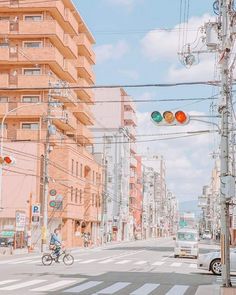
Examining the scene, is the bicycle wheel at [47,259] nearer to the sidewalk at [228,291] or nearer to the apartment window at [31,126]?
the sidewalk at [228,291]

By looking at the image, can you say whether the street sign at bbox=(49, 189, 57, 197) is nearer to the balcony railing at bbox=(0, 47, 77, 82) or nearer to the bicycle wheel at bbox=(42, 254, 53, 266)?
the balcony railing at bbox=(0, 47, 77, 82)

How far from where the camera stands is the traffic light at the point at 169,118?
17172mm

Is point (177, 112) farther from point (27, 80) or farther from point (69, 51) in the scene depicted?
point (69, 51)

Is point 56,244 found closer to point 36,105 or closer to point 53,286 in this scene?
point 53,286

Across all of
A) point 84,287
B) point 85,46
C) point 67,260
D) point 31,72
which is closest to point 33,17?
point 31,72

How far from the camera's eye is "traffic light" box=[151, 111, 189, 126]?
56.3 ft

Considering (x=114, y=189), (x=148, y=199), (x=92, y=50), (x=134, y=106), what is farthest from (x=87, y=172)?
(x=148, y=199)

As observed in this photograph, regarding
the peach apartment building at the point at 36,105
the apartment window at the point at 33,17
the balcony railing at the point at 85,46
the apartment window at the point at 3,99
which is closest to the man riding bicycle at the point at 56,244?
the peach apartment building at the point at 36,105

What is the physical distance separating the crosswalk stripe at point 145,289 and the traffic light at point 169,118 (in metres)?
5.11

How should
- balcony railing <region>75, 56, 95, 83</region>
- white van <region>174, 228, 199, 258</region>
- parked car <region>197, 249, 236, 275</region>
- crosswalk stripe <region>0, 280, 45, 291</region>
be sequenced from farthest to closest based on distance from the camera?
1. balcony railing <region>75, 56, 95, 83</region>
2. white van <region>174, 228, 199, 258</region>
3. parked car <region>197, 249, 236, 275</region>
4. crosswalk stripe <region>0, 280, 45, 291</region>

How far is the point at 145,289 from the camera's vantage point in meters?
18.9

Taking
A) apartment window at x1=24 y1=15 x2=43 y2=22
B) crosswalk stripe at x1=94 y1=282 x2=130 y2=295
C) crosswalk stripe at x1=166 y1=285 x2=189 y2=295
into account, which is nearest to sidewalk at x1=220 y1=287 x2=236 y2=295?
crosswalk stripe at x1=166 y1=285 x2=189 y2=295

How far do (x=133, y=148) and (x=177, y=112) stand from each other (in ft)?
350

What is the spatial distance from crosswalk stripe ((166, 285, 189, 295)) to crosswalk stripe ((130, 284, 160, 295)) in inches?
24.1
